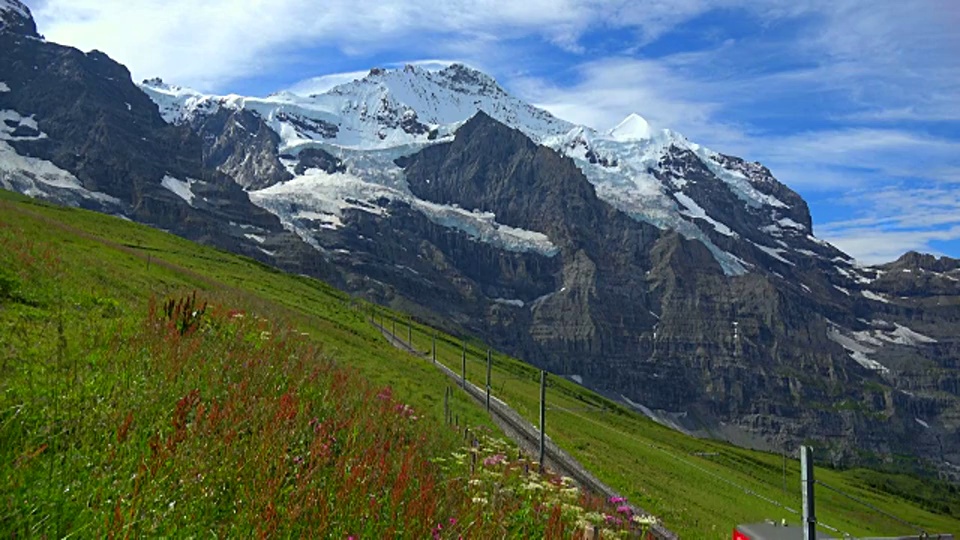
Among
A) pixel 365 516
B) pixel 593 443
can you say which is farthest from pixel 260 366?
pixel 593 443

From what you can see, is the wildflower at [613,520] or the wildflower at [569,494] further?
the wildflower at [569,494]

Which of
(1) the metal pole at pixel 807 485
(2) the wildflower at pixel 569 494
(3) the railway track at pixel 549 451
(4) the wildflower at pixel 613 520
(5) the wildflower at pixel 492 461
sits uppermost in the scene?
(1) the metal pole at pixel 807 485

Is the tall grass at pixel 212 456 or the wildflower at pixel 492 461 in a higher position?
the tall grass at pixel 212 456

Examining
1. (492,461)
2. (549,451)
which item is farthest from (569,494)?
(549,451)

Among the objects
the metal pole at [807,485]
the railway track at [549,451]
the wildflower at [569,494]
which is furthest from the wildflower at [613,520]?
Result: the railway track at [549,451]

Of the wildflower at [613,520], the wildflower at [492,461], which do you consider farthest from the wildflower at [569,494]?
the wildflower at [492,461]

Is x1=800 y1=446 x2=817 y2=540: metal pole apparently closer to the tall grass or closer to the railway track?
the tall grass

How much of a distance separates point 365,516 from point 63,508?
2624 millimetres

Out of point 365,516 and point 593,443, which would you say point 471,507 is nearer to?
point 365,516

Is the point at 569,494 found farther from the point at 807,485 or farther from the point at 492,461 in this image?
the point at 807,485

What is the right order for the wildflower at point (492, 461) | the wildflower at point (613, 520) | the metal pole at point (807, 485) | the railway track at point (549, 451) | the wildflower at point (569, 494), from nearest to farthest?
1. the metal pole at point (807, 485)
2. the wildflower at point (613, 520)
3. the wildflower at point (569, 494)
4. the wildflower at point (492, 461)
5. the railway track at point (549, 451)

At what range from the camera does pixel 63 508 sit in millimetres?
5391

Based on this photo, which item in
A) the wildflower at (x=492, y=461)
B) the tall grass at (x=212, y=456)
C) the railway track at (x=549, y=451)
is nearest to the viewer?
the tall grass at (x=212, y=456)

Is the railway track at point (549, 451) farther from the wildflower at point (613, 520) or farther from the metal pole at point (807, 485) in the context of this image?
the metal pole at point (807, 485)
